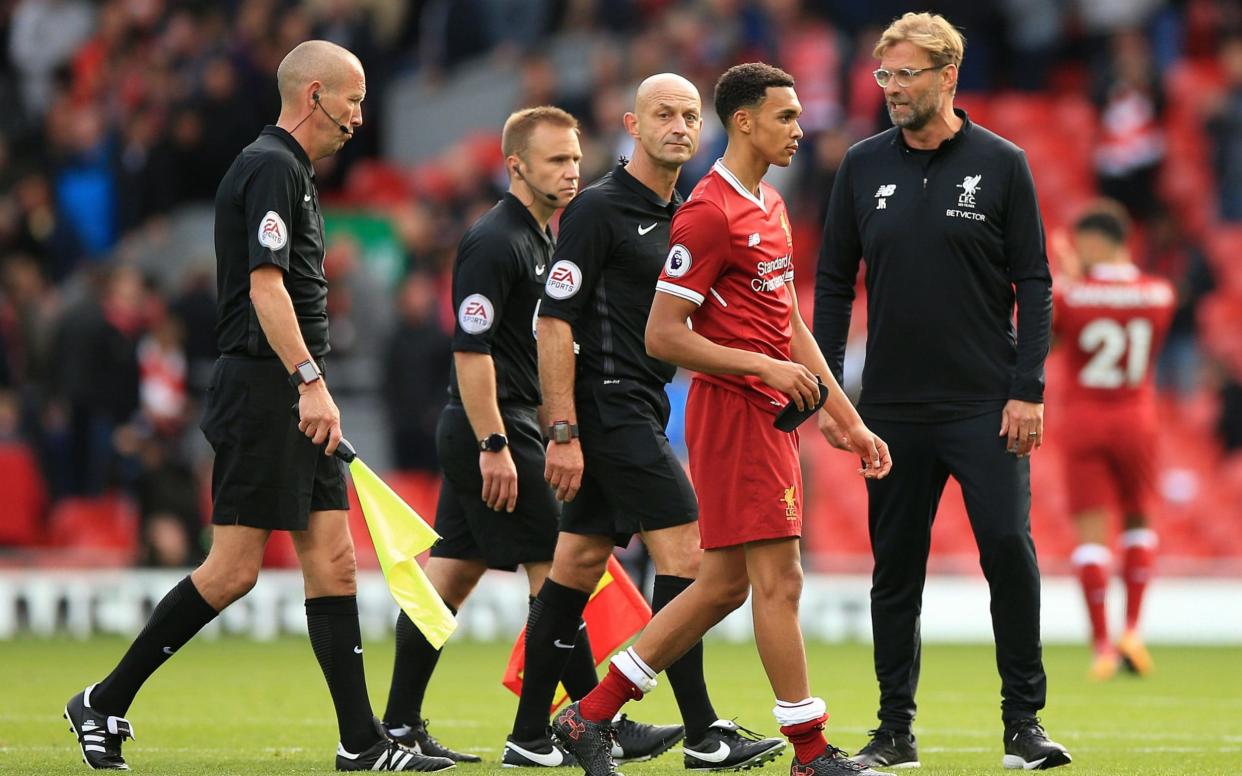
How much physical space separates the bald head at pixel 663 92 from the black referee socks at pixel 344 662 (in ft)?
6.87

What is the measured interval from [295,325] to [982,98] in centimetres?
1366

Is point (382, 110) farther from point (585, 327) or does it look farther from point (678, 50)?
point (585, 327)

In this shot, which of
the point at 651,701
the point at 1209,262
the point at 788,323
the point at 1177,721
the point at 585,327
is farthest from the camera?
the point at 1209,262

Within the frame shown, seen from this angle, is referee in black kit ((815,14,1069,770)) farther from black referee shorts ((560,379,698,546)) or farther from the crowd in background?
the crowd in background

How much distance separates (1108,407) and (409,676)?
19.0 feet

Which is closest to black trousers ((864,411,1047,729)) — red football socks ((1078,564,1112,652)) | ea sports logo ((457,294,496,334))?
ea sports logo ((457,294,496,334))

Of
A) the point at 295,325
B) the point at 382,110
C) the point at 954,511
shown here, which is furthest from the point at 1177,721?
the point at 382,110

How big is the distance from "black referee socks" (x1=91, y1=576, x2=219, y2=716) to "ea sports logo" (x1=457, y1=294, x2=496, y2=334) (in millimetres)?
1413

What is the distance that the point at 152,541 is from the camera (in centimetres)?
1636

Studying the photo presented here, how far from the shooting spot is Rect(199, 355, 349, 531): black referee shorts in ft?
23.7

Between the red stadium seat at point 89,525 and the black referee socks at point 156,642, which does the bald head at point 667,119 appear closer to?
the black referee socks at point 156,642

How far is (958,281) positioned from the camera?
24.8 ft

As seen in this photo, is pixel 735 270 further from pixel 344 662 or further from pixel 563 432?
pixel 344 662

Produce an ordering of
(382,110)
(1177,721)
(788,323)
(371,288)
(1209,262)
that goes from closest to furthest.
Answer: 1. (788,323)
2. (1177,721)
3. (1209,262)
4. (371,288)
5. (382,110)
